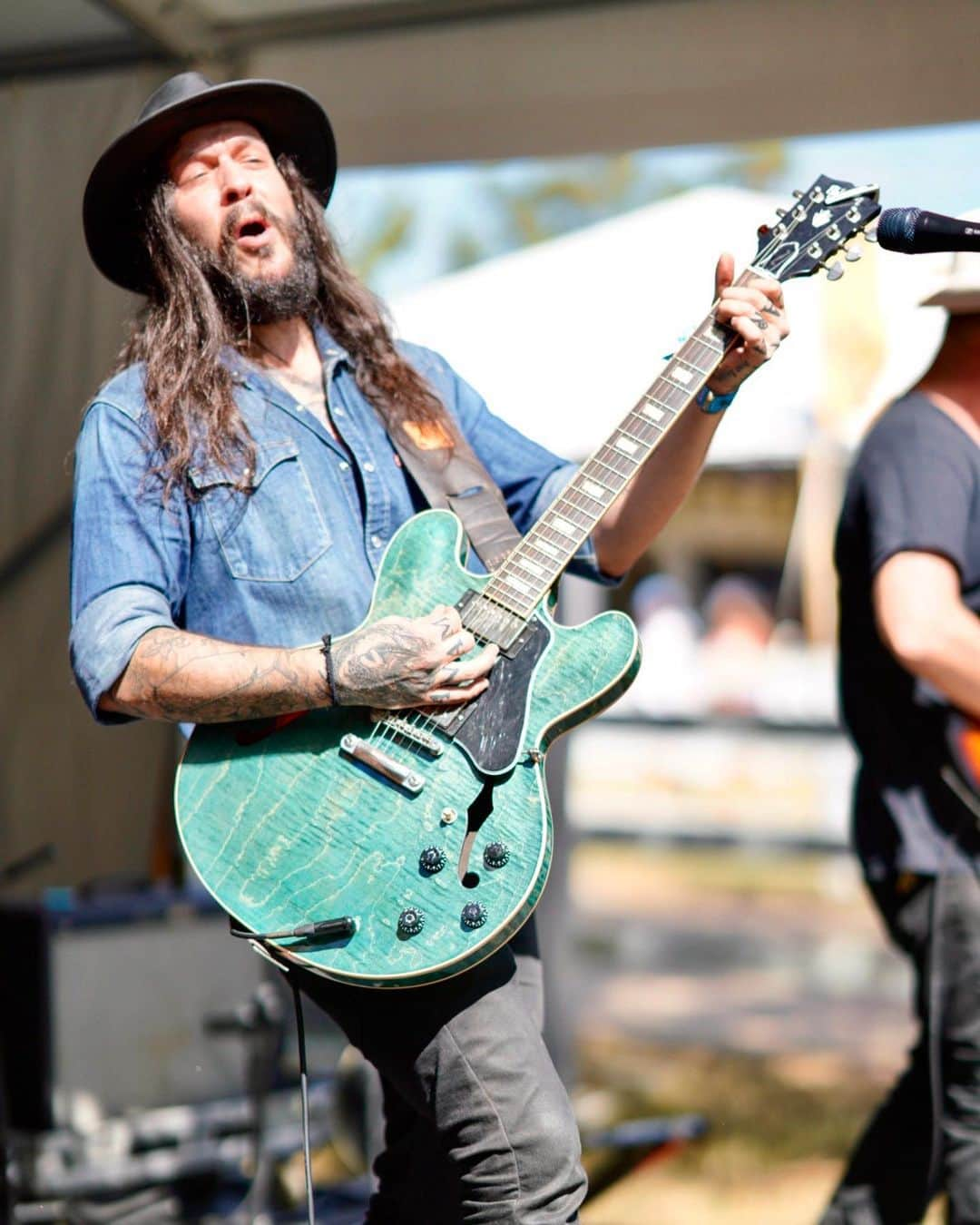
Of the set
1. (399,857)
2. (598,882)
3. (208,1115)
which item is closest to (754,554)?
(598,882)

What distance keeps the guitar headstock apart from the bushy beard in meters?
0.72

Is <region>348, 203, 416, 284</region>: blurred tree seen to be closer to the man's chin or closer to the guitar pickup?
the man's chin

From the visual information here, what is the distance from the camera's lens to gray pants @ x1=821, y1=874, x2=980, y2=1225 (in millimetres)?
3152

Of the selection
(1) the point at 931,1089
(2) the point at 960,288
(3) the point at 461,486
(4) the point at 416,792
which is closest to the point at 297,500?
(3) the point at 461,486

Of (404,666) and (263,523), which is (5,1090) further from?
(404,666)

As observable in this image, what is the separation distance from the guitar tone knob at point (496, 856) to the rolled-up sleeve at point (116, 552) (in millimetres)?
565

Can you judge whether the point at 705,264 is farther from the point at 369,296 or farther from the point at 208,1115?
the point at 208,1115

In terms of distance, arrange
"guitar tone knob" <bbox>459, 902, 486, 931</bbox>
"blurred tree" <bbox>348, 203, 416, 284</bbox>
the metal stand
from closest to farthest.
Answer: "guitar tone knob" <bbox>459, 902, 486, 931</bbox>, the metal stand, "blurred tree" <bbox>348, 203, 416, 284</bbox>

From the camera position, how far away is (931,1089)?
329 cm

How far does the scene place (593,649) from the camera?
221 centimetres

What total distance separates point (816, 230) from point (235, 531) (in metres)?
1.00

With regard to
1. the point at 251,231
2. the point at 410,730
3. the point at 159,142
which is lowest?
the point at 410,730

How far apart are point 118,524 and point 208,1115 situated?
2.51 meters

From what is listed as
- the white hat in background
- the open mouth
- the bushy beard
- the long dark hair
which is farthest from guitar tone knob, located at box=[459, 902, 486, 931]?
the white hat in background
